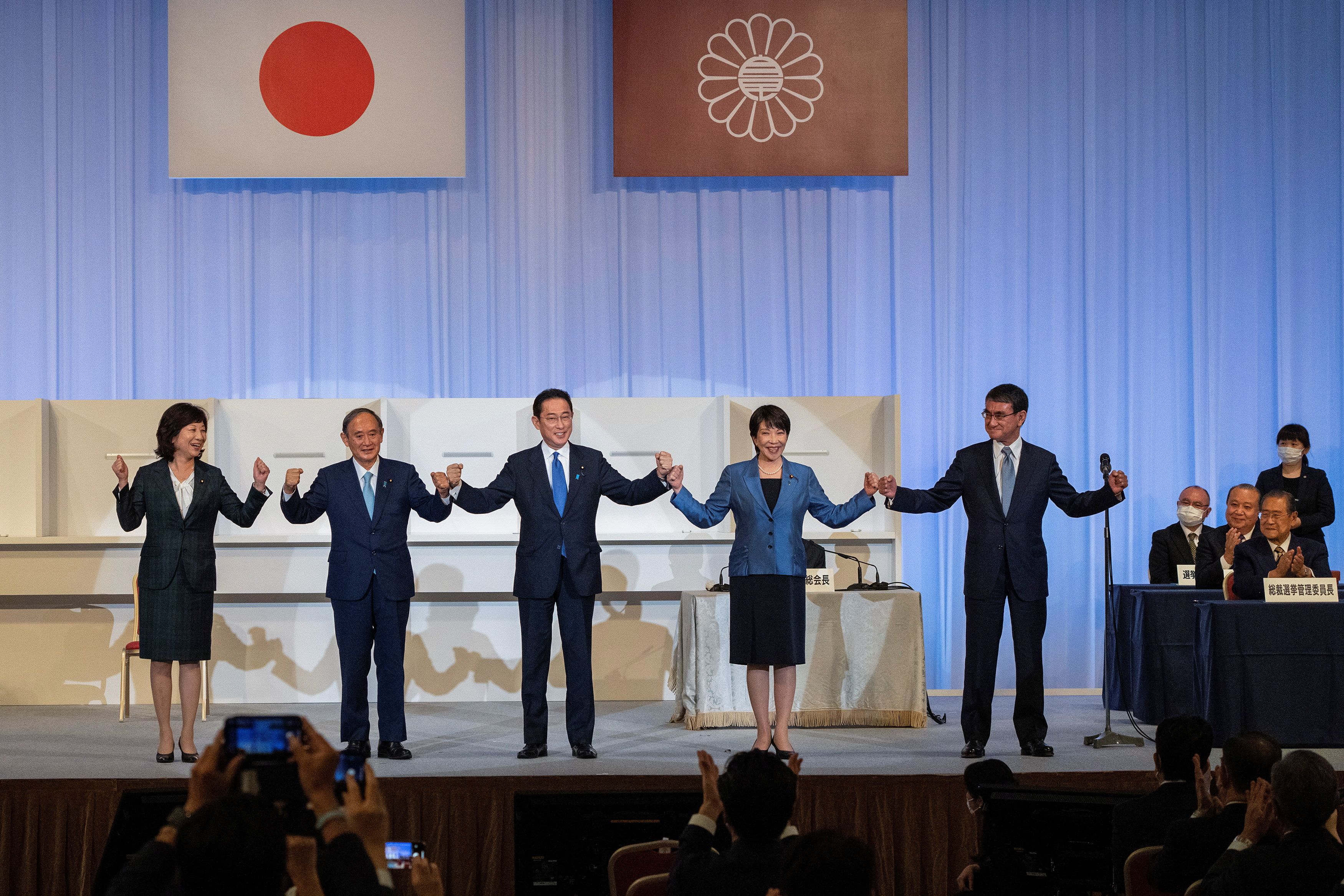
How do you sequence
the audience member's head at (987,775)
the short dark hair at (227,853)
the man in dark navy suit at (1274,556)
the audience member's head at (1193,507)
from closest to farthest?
the short dark hair at (227,853) < the audience member's head at (987,775) < the man in dark navy suit at (1274,556) < the audience member's head at (1193,507)

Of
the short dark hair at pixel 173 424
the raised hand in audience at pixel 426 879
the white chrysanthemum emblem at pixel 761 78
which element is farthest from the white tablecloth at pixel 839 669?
the raised hand in audience at pixel 426 879

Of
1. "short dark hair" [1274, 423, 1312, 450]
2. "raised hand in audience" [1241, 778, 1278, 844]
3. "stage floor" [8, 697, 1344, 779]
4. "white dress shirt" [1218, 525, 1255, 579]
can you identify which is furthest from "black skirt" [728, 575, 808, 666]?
"short dark hair" [1274, 423, 1312, 450]

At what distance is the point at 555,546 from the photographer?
4922 mm

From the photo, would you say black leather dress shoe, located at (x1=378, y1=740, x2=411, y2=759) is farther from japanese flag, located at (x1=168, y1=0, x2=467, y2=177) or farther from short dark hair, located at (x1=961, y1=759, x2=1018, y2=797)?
japanese flag, located at (x1=168, y1=0, x2=467, y2=177)

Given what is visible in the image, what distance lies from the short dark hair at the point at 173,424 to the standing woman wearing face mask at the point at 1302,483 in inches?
219

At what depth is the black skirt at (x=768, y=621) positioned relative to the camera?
4.70 metres

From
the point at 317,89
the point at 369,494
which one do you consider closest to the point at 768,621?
the point at 369,494

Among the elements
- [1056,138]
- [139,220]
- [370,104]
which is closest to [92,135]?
[139,220]

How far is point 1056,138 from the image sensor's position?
790 cm

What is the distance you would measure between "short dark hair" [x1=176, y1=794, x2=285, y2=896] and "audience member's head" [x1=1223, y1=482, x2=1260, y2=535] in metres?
4.88

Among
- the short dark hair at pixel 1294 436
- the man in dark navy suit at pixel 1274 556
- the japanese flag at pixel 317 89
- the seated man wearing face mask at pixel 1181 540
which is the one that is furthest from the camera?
the japanese flag at pixel 317 89

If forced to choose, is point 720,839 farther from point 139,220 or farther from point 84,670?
point 139,220

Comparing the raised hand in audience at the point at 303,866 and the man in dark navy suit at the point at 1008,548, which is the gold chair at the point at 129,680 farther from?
the raised hand in audience at the point at 303,866

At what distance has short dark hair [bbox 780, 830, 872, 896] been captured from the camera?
181cm
